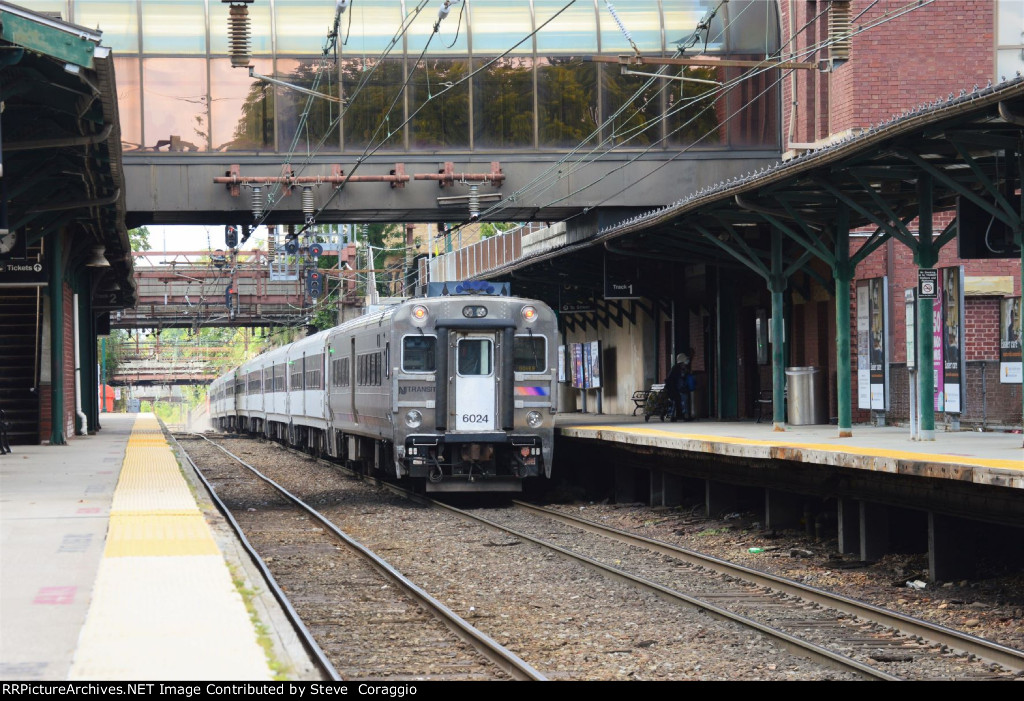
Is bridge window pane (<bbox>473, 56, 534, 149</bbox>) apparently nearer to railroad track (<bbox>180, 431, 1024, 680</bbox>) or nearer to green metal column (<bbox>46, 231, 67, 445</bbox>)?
green metal column (<bbox>46, 231, 67, 445</bbox>)

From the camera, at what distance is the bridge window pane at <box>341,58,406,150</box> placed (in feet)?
91.9

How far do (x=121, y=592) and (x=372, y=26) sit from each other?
2196 centimetres

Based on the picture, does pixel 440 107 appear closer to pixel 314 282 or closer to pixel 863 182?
pixel 863 182

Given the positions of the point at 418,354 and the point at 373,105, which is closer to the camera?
the point at 418,354

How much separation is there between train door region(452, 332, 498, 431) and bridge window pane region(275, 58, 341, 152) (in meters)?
9.77

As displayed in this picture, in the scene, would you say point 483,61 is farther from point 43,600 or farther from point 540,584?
point 43,600

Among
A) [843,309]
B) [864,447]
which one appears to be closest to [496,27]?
[843,309]

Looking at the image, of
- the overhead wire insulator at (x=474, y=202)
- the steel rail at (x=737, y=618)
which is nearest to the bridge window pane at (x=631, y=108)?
the overhead wire insulator at (x=474, y=202)

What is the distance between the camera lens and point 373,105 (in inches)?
1113

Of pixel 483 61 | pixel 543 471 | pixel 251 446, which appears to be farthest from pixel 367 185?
pixel 251 446

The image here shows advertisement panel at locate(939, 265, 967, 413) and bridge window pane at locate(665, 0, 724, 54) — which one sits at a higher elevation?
bridge window pane at locate(665, 0, 724, 54)

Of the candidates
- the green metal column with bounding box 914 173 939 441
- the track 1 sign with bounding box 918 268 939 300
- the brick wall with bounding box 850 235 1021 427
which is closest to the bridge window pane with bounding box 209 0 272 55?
the brick wall with bounding box 850 235 1021 427

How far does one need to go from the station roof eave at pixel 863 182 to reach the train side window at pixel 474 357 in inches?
119

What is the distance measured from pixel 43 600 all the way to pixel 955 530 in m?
7.39
